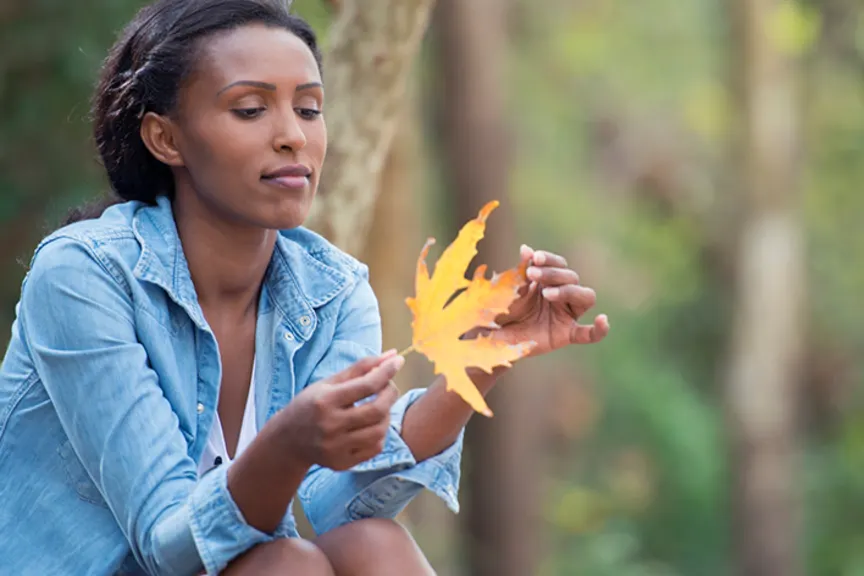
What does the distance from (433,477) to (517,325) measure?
323mm

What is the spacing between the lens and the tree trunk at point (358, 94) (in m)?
3.56

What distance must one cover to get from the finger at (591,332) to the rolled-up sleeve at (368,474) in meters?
0.31

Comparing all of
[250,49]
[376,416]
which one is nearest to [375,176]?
[250,49]

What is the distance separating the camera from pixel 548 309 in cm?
235

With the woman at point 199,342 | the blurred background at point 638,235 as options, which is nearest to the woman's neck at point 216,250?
the woman at point 199,342

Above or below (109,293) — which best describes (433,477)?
below

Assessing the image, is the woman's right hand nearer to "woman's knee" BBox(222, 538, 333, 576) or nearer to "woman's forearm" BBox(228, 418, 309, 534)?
"woman's forearm" BBox(228, 418, 309, 534)

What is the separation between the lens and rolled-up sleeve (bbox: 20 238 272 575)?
6.96 ft

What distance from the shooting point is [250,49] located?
234 centimetres

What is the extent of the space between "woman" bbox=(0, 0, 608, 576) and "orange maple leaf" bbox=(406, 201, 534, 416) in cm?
14

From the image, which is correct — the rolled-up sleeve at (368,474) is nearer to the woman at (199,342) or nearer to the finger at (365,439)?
the woman at (199,342)

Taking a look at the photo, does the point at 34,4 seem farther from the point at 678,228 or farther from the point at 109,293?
the point at 678,228

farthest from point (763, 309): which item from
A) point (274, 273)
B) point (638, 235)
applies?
point (274, 273)

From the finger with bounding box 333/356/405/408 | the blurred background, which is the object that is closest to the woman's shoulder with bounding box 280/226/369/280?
the finger with bounding box 333/356/405/408
